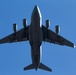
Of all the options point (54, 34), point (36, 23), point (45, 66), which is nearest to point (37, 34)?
point (36, 23)

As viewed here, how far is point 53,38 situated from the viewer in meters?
51.6

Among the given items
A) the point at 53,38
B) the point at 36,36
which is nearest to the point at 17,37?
the point at 36,36

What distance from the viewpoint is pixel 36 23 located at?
151 feet

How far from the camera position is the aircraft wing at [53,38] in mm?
50875

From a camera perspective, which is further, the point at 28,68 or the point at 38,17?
the point at 28,68

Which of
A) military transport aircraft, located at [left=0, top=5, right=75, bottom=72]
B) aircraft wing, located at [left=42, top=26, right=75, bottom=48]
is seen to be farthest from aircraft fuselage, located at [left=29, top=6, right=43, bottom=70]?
aircraft wing, located at [left=42, top=26, right=75, bottom=48]

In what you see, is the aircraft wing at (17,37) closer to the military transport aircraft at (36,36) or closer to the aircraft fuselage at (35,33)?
the military transport aircraft at (36,36)

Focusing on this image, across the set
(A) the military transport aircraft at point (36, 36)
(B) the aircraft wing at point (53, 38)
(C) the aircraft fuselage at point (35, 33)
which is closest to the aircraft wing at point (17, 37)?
(A) the military transport aircraft at point (36, 36)

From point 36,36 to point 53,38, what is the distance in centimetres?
556

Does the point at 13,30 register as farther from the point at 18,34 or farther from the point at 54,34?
the point at 54,34

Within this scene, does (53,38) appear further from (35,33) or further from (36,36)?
(35,33)

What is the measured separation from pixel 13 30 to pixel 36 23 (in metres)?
5.71

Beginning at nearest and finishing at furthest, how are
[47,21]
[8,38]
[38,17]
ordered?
[38,17]
[47,21]
[8,38]

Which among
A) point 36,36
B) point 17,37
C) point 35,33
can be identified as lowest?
point 17,37
